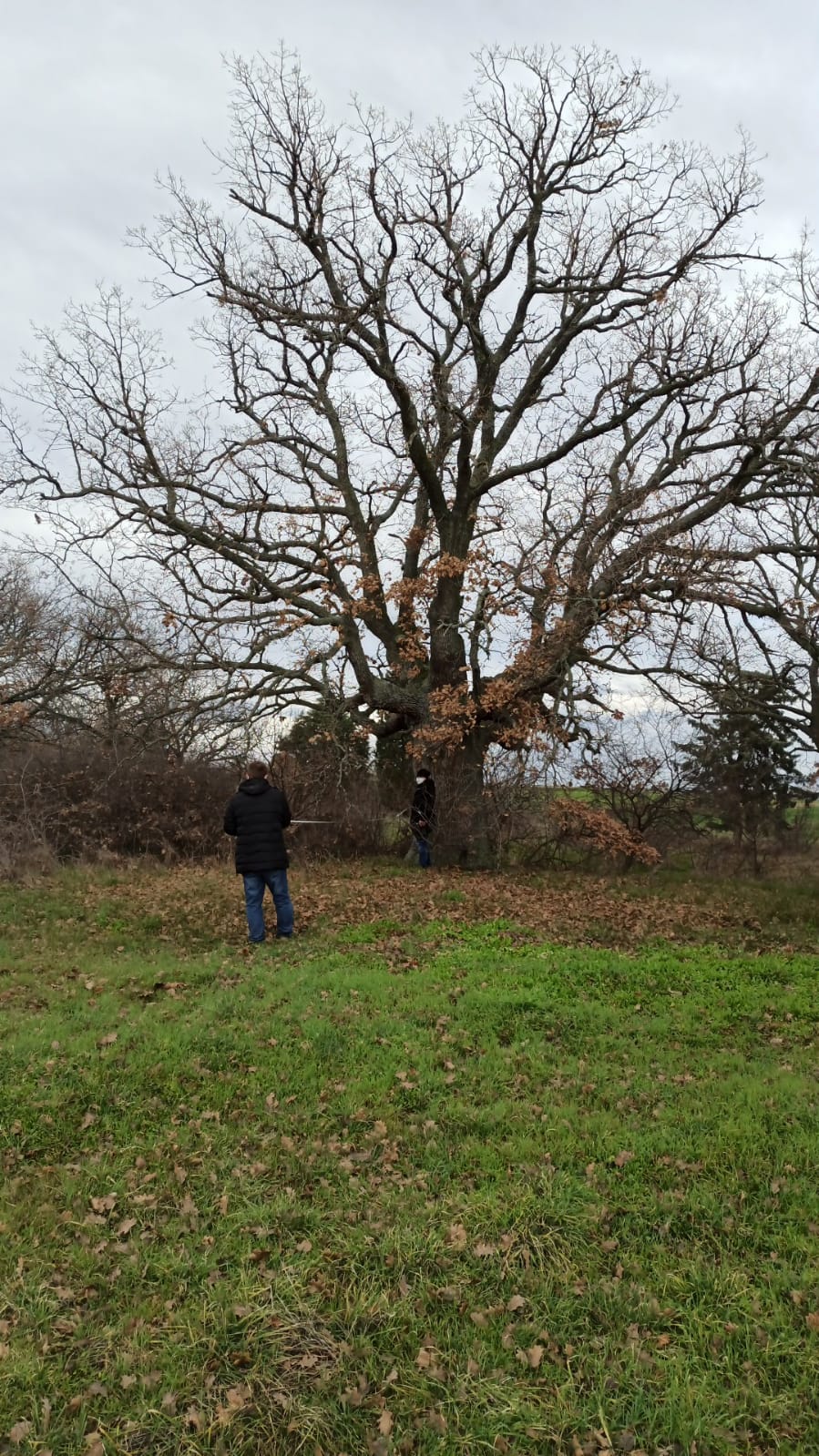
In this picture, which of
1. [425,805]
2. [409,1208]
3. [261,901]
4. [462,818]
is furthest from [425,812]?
[409,1208]

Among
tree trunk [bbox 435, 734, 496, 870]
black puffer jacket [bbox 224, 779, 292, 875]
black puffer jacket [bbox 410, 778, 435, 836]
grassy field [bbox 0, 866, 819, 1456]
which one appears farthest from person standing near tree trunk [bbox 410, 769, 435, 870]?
grassy field [bbox 0, 866, 819, 1456]

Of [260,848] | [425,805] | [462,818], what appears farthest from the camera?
[425,805]

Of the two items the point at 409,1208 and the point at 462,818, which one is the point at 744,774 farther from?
the point at 409,1208

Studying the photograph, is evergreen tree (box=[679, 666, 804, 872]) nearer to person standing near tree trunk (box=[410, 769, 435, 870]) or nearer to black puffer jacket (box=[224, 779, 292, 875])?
person standing near tree trunk (box=[410, 769, 435, 870])

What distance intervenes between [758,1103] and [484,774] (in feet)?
35.5

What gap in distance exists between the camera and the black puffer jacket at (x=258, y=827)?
963 centimetres

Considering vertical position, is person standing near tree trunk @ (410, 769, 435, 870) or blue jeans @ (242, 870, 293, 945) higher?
person standing near tree trunk @ (410, 769, 435, 870)

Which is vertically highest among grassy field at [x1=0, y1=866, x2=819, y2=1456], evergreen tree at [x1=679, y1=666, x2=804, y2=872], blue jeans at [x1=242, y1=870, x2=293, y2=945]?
evergreen tree at [x1=679, y1=666, x2=804, y2=872]

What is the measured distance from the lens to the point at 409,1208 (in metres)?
4.43

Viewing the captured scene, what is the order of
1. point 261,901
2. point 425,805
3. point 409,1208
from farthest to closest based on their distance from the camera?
point 425,805 → point 261,901 → point 409,1208

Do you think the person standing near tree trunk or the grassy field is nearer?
the grassy field

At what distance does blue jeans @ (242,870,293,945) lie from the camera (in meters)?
9.70

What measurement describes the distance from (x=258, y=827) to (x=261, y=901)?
91cm

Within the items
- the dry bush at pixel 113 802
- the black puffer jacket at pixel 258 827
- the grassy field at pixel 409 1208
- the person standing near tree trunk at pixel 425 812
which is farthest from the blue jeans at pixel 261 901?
the dry bush at pixel 113 802
